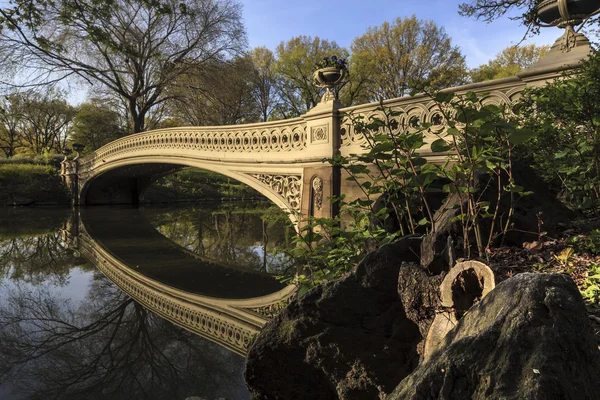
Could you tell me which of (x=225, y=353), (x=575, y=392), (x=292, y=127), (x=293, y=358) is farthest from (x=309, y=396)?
(x=292, y=127)

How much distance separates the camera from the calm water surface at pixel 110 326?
100 inches

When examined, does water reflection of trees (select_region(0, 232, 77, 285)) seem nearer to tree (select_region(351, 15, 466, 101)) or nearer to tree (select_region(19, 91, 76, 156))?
tree (select_region(351, 15, 466, 101))

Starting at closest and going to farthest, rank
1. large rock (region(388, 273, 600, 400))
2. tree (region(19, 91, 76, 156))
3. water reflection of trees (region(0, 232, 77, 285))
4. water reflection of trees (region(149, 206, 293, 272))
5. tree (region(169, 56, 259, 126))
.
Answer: large rock (region(388, 273, 600, 400)) → water reflection of trees (region(0, 232, 77, 285)) → water reflection of trees (region(149, 206, 293, 272)) → tree (region(169, 56, 259, 126)) → tree (region(19, 91, 76, 156))

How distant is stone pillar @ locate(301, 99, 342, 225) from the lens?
6.33 metres

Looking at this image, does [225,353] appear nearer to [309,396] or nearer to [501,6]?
[309,396]

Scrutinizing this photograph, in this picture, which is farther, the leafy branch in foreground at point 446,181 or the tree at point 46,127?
the tree at point 46,127

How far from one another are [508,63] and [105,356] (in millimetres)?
28340

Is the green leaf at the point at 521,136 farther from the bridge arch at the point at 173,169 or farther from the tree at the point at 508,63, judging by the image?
the tree at the point at 508,63

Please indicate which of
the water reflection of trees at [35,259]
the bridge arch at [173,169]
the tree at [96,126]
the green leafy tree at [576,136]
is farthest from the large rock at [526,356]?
the tree at [96,126]

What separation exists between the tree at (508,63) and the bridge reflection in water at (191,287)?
71.6 ft

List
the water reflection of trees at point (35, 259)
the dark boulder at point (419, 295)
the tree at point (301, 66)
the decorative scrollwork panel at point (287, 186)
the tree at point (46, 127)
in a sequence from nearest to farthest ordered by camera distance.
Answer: the dark boulder at point (419, 295) → the water reflection of trees at point (35, 259) → the decorative scrollwork panel at point (287, 186) → the tree at point (301, 66) → the tree at point (46, 127)

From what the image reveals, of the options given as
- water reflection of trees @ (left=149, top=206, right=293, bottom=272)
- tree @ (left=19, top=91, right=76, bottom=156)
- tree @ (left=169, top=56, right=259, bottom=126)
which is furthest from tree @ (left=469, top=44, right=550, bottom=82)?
tree @ (left=19, top=91, right=76, bottom=156)

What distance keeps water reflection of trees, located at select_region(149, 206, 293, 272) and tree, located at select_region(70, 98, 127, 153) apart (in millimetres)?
21742

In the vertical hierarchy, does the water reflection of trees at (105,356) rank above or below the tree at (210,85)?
below
